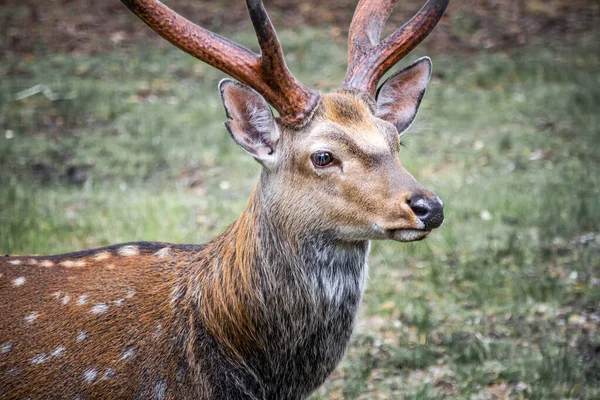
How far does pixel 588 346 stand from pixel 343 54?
23.8 feet

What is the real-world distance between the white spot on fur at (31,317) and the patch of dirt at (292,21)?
8.93 m

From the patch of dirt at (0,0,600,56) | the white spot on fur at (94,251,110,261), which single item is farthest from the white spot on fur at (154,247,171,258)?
the patch of dirt at (0,0,600,56)

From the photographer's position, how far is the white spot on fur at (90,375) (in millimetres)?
3354

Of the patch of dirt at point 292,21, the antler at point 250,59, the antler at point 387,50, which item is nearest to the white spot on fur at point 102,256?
the antler at point 250,59

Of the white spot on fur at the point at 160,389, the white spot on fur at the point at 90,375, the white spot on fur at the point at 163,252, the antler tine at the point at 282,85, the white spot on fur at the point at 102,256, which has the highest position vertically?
the antler tine at the point at 282,85

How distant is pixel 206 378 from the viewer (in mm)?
3322

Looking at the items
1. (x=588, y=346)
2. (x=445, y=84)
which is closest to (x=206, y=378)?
(x=588, y=346)

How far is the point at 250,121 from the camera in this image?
11.3 feet

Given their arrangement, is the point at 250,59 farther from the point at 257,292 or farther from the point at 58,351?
the point at 58,351

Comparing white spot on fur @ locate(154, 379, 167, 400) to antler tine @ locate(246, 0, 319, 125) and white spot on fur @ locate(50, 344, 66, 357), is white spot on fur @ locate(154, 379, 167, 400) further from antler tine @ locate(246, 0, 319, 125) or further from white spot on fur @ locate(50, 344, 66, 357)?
antler tine @ locate(246, 0, 319, 125)

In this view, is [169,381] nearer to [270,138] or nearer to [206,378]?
[206,378]

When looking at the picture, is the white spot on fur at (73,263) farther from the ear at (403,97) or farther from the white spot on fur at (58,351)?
the ear at (403,97)

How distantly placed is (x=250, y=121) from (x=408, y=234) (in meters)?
0.85

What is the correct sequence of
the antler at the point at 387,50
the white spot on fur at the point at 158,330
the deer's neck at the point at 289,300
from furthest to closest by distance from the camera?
the antler at the point at 387,50, the white spot on fur at the point at 158,330, the deer's neck at the point at 289,300
